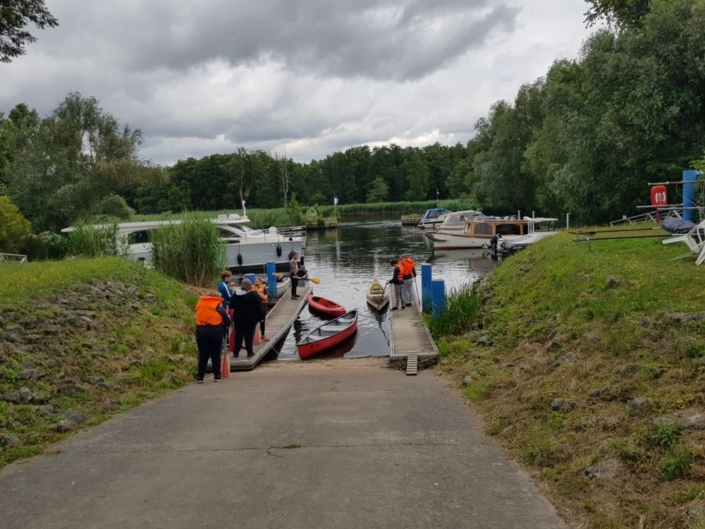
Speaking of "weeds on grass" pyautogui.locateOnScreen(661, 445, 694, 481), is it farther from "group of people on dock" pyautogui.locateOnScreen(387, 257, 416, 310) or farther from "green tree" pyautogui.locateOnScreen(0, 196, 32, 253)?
"green tree" pyautogui.locateOnScreen(0, 196, 32, 253)

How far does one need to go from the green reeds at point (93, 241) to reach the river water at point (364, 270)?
8.19 meters

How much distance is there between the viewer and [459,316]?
14914 millimetres

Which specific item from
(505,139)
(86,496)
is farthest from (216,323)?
(505,139)

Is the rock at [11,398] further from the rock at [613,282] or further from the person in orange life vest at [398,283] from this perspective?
the person in orange life vest at [398,283]

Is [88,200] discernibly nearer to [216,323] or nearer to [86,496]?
[216,323]

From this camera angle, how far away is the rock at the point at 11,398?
7633 millimetres

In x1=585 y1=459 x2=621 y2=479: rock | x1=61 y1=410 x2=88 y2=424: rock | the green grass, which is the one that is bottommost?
x1=61 y1=410 x2=88 y2=424: rock

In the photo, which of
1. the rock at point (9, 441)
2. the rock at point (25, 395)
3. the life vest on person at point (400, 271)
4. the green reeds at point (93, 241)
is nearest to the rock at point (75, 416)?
the rock at point (25, 395)

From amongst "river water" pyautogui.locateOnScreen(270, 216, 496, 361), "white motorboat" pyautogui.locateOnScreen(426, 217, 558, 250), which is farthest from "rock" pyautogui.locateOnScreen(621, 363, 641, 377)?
"white motorboat" pyautogui.locateOnScreen(426, 217, 558, 250)

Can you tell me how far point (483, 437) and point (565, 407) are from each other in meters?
0.96

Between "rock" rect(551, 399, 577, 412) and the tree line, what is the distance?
9.43m

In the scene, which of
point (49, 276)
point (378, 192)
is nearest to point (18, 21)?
point (49, 276)

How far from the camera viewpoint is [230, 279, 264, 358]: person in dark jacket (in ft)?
41.9

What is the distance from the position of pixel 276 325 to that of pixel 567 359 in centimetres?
1237
